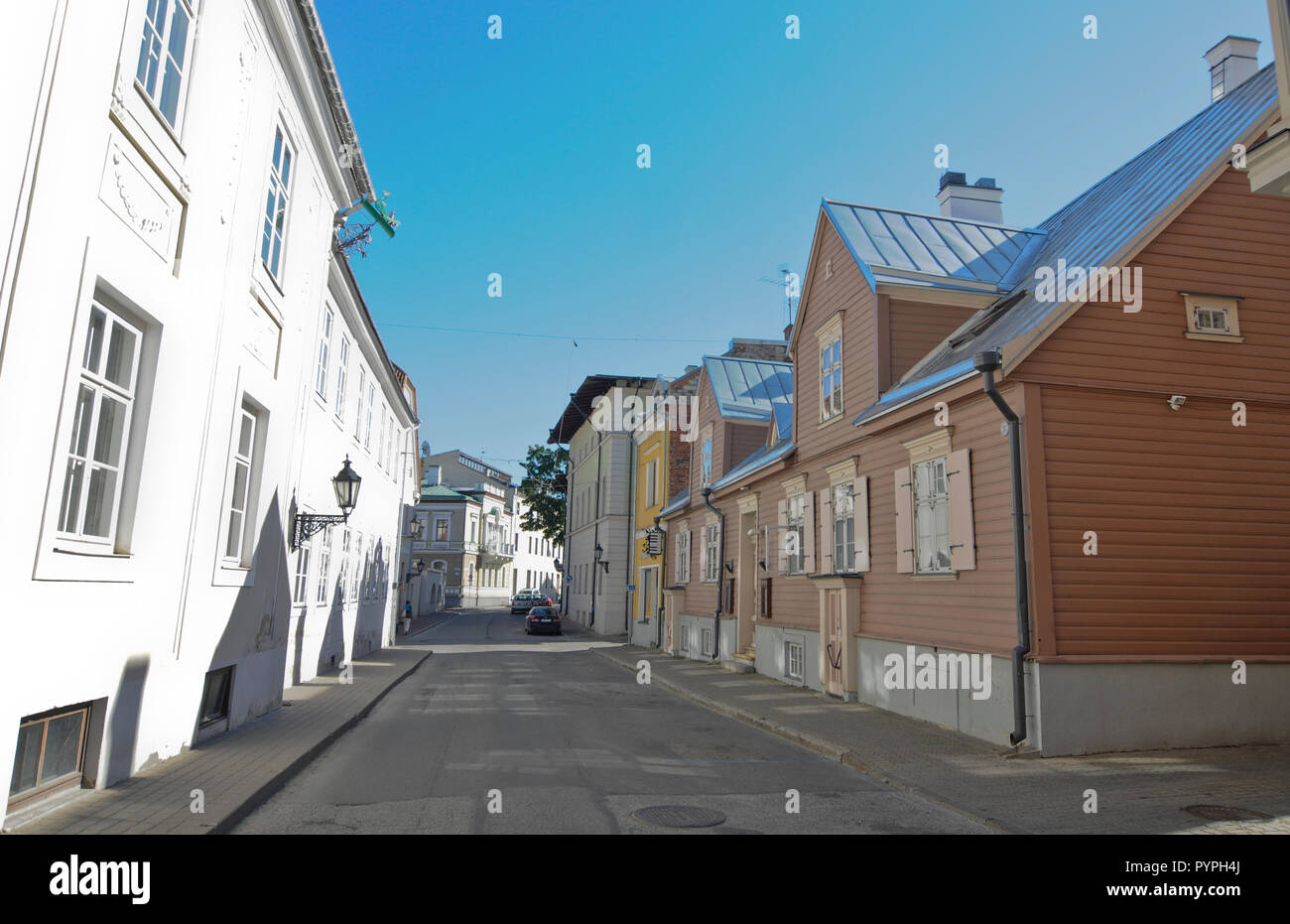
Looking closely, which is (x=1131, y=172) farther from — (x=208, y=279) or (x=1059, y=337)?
(x=208, y=279)

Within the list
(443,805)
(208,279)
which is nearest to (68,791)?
(443,805)

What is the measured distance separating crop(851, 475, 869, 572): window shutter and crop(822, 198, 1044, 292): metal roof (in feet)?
10.8

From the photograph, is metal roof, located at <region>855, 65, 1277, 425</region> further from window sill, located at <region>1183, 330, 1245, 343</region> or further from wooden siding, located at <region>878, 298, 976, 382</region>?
window sill, located at <region>1183, 330, 1245, 343</region>

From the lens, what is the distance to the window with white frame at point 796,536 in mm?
16469

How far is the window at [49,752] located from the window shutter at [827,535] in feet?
37.0

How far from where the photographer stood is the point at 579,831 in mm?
6008

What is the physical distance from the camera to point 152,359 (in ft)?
22.3

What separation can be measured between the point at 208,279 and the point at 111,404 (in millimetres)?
1969

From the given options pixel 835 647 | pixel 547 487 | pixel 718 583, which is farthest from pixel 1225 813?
pixel 547 487

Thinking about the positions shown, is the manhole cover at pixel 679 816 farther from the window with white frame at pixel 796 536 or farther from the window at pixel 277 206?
the window with white frame at pixel 796 536

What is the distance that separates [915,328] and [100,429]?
1139 cm

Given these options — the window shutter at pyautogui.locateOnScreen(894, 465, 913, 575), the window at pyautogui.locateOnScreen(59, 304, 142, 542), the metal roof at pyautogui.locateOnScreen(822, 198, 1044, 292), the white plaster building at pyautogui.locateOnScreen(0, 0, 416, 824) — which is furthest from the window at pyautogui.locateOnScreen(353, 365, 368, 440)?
the window at pyautogui.locateOnScreen(59, 304, 142, 542)

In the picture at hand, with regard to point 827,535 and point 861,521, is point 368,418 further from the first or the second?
point 861,521

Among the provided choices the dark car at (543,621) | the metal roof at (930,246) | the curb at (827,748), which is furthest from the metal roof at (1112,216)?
the dark car at (543,621)
